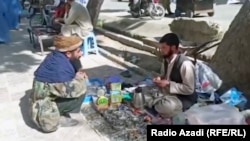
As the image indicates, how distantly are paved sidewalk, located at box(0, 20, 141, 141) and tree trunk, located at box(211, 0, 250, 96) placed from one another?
1.51 meters

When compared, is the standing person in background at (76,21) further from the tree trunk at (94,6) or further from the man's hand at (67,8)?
the tree trunk at (94,6)

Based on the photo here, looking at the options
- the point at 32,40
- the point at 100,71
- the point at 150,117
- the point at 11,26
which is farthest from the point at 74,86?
the point at 11,26

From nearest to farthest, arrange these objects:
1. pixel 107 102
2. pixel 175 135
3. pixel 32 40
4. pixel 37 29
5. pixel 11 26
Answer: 1. pixel 175 135
2. pixel 107 102
3. pixel 37 29
4. pixel 32 40
5. pixel 11 26

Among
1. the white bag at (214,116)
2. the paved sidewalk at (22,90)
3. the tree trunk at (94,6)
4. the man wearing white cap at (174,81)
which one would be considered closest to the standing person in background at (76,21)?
the paved sidewalk at (22,90)

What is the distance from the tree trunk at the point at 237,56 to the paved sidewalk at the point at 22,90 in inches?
59.3

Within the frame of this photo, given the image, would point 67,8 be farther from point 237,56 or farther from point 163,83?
point 163,83

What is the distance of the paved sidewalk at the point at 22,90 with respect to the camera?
13.2 ft

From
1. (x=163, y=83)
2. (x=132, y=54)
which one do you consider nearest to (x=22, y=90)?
(x=163, y=83)

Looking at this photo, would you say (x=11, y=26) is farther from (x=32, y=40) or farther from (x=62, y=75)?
(x=62, y=75)

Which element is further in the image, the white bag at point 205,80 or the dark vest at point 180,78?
the white bag at point 205,80

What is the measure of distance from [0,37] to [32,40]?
3.55 ft

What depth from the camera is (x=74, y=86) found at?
426 cm

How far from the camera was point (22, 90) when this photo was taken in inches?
223

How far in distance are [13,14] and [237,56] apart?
8640mm
